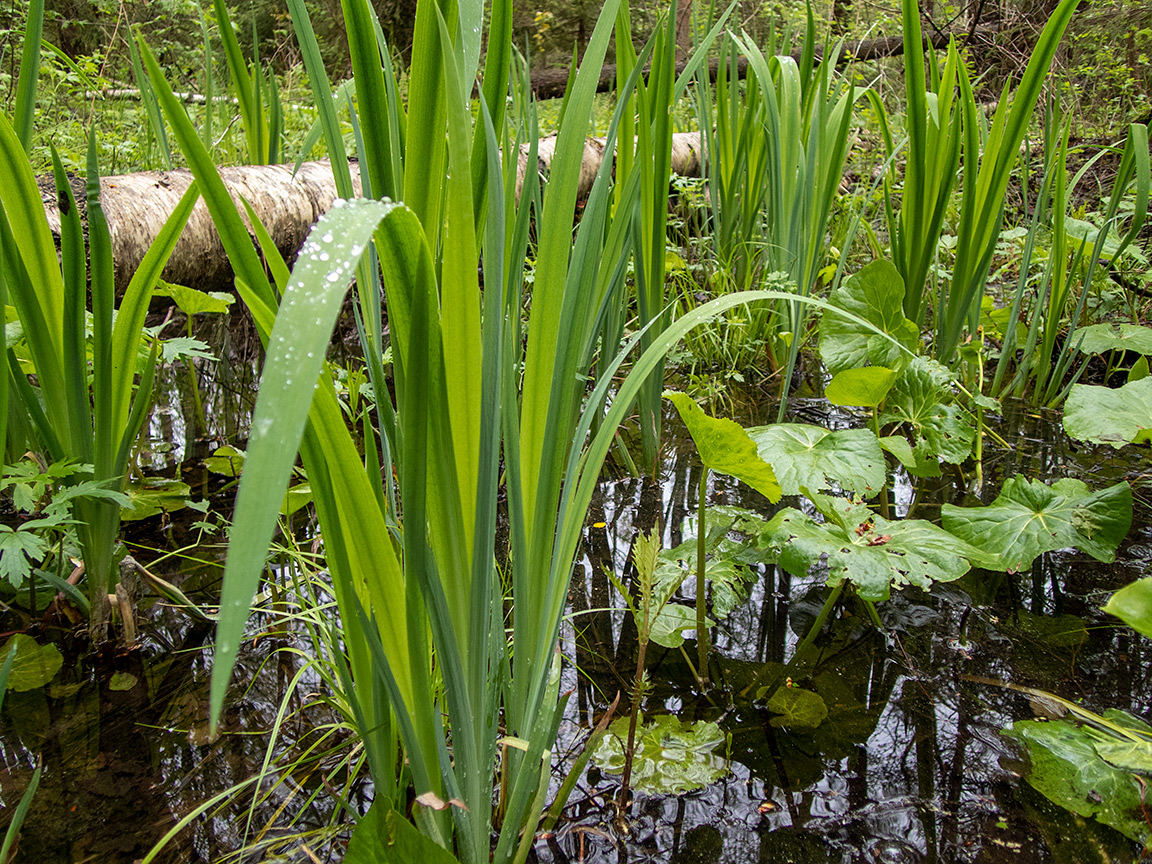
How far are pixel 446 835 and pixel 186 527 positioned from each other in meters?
0.89

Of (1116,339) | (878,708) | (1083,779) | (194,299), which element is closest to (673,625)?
(878,708)

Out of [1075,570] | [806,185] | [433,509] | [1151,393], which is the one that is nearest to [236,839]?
[433,509]

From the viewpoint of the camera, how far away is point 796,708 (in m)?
0.81

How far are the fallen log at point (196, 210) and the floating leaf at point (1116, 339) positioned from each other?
51.0 inches

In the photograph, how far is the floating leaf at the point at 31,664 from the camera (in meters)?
0.85

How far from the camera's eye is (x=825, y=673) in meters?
0.87

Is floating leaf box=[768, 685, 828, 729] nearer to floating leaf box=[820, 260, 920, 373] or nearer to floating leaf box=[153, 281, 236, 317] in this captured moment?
floating leaf box=[820, 260, 920, 373]

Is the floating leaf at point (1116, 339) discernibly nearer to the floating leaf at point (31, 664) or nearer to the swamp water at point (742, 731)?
the swamp water at point (742, 731)

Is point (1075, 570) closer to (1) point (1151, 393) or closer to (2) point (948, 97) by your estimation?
(1) point (1151, 393)

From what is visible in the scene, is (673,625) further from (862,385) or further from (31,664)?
(31,664)

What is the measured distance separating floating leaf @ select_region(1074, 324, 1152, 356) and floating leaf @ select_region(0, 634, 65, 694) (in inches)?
79.1

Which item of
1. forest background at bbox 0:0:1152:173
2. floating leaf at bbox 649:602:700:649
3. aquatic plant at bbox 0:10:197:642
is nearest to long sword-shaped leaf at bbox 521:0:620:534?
floating leaf at bbox 649:602:700:649

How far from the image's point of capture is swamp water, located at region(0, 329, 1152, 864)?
0.66 metres

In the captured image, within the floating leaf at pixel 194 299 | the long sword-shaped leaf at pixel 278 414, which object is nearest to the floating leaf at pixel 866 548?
the long sword-shaped leaf at pixel 278 414
